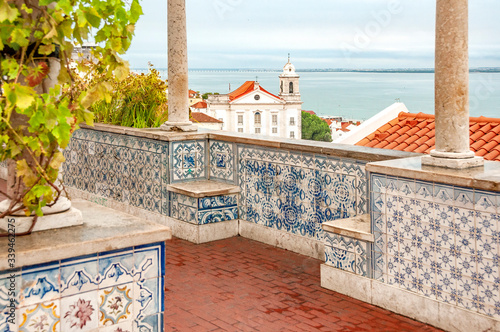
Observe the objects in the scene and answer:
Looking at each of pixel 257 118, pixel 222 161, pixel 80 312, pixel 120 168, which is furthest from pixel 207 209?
pixel 257 118

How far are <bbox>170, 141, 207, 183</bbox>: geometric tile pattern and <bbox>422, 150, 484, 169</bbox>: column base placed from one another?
3.35m

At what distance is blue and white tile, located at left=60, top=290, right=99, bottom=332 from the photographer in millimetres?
2605

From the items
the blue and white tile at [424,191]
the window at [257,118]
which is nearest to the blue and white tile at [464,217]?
the blue and white tile at [424,191]

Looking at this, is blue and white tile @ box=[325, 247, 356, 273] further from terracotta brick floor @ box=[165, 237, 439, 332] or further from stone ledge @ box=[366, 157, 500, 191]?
stone ledge @ box=[366, 157, 500, 191]

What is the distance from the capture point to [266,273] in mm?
5883

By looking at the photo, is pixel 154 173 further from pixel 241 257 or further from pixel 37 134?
pixel 37 134

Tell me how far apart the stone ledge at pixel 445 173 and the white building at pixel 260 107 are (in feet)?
125

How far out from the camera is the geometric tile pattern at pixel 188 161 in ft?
24.2

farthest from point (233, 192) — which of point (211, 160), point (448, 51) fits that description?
point (448, 51)

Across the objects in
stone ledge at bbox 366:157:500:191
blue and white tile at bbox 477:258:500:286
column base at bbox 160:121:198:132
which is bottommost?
blue and white tile at bbox 477:258:500:286

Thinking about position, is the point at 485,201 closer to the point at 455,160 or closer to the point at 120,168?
the point at 455,160

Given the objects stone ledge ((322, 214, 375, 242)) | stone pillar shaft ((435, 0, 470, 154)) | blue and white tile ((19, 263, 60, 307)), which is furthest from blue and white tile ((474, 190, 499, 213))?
blue and white tile ((19, 263, 60, 307))

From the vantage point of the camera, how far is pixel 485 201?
425cm

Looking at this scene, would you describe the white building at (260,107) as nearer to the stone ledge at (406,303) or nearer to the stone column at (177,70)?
the stone column at (177,70)
